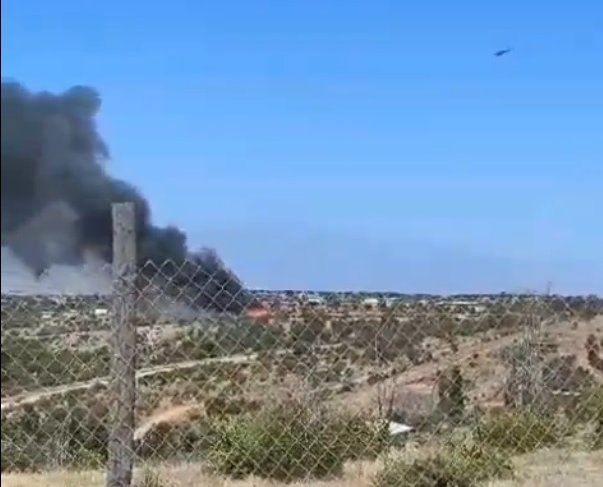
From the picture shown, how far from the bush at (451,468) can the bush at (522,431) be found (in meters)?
0.08

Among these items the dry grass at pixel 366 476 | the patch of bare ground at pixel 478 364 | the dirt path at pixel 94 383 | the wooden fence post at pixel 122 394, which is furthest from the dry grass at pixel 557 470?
the wooden fence post at pixel 122 394

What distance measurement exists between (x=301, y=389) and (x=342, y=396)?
294mm

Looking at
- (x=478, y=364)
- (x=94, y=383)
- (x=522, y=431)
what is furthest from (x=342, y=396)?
(x=94, y=383)

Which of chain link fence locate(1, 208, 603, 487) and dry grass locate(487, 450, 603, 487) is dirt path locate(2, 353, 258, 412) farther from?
dry grass locate(487, 450, 603, 487)

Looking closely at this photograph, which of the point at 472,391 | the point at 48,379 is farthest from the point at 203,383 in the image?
the point at 472,391

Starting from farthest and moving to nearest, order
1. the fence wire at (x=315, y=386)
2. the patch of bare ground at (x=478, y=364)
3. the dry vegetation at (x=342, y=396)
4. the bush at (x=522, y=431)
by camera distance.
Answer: the bush at (x=522, y=431) → the patch of bare ground at (x=478, y=364) → the dry vegetation at (x=342, y=396) → the fence wire at (x=315, y=386)

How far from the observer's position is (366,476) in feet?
16.0

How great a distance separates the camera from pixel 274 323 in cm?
406

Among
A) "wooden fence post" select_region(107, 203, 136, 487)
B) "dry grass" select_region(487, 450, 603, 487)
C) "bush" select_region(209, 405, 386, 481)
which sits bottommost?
"dry grass" select_region(487, 450, 603, 487)

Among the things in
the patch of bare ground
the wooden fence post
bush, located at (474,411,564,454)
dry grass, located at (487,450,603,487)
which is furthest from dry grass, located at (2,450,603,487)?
the wooden fence post

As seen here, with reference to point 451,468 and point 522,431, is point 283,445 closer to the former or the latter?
point 451,468

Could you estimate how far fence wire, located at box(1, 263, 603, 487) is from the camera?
360 centimetres

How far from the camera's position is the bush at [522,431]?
5010mm

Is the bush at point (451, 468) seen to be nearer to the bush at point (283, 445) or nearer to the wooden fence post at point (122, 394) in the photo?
the bush at point (283, 445)
